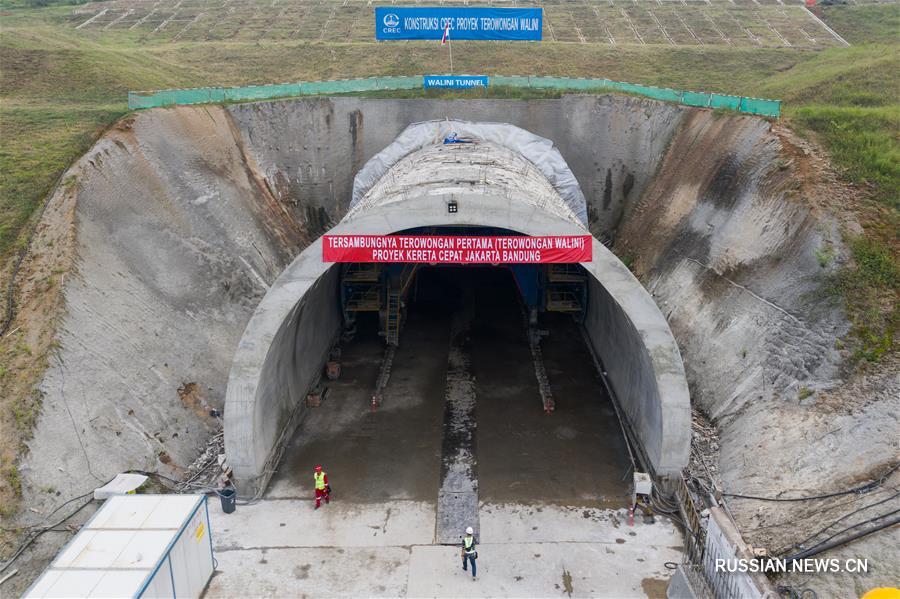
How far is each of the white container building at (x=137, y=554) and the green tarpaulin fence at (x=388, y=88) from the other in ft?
57.6

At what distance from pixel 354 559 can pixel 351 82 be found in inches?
915

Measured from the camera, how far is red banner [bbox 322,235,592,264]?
15.7 meters

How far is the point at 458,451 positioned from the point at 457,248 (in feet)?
18.6

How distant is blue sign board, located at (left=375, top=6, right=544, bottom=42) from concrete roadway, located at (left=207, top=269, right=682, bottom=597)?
63.2 ft

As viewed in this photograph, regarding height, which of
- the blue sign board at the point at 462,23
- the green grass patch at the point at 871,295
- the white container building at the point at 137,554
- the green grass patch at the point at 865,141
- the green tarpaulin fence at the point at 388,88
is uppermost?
the blue sign board at the point at 462,23

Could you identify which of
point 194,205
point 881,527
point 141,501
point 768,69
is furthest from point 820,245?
point 768,69

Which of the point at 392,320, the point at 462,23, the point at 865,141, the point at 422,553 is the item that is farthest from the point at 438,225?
the point at 462,23

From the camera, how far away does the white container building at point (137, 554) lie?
10445mm

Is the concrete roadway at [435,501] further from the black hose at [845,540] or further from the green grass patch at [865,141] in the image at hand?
the green grass patch at [865,141]

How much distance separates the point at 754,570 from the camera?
10430 mm

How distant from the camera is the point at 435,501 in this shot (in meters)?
15.5

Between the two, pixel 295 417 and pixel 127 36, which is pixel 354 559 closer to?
pixel 295 417

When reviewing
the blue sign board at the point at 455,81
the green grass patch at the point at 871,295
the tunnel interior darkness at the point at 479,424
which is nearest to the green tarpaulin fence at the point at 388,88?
the blue sign board at the point at 455,81

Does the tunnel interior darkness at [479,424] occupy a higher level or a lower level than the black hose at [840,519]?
lower
